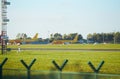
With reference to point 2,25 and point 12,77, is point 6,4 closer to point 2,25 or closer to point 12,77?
point 2,25

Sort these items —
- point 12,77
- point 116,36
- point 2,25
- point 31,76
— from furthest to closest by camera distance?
point 116,36
point 2,25
point 12,77
point 31,76

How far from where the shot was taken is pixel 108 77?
11000 mm

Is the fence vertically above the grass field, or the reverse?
the fence

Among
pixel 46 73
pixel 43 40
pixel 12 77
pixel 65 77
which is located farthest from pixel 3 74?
pixel 43 40

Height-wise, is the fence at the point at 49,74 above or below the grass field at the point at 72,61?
above

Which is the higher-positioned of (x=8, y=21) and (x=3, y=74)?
(x=8, y=21)

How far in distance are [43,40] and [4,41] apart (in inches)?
5640

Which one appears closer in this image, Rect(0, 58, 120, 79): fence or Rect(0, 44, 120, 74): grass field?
Rect(0, 58, 120, 79): fence

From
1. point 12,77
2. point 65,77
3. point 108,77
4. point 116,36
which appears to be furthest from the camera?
point 116,36

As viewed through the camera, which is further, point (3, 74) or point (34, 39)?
point (34, 39)

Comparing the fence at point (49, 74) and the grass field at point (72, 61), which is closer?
the fence at point (49, 74)

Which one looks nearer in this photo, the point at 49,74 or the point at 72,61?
the point at 49,74

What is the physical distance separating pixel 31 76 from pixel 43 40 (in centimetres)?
18207

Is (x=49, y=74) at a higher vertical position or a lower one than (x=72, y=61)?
higher
